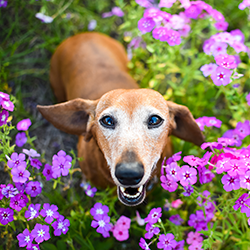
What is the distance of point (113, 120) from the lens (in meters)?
2.07

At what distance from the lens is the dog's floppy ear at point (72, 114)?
2.36 meters

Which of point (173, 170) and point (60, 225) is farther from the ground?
point (173, 170)

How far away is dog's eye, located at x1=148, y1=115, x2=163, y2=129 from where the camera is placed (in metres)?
2.07

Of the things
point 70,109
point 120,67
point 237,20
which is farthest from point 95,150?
point 237,20

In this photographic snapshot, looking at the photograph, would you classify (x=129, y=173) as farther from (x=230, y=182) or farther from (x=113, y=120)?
(x=230, y=182)

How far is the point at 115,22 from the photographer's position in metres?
4.52

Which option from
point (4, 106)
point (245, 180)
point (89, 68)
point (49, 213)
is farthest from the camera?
point (89, 68)

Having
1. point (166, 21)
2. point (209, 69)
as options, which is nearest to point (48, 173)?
point (209, 69)

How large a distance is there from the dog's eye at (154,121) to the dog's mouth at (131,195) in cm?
48

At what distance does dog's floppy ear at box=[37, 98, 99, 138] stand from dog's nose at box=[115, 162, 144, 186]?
0.75m

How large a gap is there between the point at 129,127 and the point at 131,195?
0.53m

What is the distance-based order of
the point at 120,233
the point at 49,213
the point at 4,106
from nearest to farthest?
the point at 4,106, the point at 49,213, the point at 120,233

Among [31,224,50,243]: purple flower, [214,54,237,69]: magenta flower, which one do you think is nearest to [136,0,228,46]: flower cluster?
[214,54,237,69]: magenta flower

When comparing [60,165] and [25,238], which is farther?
[60,165]
